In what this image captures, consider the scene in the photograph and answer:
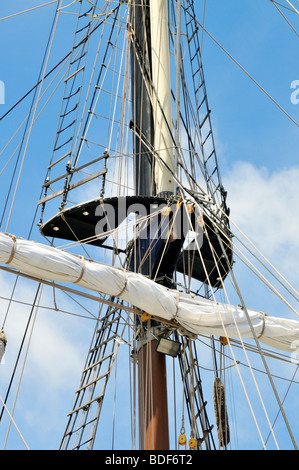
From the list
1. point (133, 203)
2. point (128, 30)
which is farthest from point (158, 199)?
point (128, 30)

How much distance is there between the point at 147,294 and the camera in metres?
12.3

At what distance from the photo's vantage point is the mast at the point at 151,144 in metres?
12.1

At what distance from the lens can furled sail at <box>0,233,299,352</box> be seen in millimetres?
11875

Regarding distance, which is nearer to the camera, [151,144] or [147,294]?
[147,294]

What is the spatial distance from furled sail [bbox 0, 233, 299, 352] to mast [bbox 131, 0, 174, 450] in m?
0.66

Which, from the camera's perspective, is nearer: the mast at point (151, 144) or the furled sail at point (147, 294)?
the furled sail at point (147, 294)

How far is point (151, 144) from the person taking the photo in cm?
1475

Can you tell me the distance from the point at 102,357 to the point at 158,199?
2697 mm

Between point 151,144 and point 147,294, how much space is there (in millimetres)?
3418

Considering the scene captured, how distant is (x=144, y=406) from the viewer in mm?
12070

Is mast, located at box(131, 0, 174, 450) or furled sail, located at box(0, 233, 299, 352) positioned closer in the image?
furled sail, located at box(0, 233, 299, 352)

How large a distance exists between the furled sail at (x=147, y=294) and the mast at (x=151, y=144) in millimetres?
662

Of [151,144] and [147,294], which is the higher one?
[151,144]
